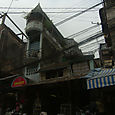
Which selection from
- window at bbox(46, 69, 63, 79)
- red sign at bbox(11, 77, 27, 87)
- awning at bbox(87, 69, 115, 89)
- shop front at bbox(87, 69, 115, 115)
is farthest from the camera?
window at bbox(46, 69, 63, 79)

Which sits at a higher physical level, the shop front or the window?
the window

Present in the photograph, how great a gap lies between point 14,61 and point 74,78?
1306 cm

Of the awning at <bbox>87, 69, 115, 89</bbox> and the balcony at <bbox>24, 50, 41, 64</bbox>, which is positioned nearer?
the awning at <bbox>87, 69, 115, 89</bbox>

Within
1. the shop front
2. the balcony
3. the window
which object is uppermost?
the balcony

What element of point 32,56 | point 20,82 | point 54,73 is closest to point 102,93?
point 54,73

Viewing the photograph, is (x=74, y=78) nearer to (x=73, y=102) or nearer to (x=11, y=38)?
(x=73, y=102)

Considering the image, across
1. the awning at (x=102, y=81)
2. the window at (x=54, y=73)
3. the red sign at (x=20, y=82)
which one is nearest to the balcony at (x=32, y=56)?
the window at (x=54, y=73)

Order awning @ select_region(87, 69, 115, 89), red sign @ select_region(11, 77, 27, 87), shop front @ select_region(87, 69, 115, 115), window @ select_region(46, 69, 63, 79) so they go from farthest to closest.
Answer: window @ select_region(46, 69, 63, 79) < red sign @ select_region(11, 77, 27, 87) < shop front @ select_region(87, 69, 115, 115) < awning @ select_region(87, 69, 115, 89)

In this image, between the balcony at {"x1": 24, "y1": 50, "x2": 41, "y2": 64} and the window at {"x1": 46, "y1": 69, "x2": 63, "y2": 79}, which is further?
the balcony at {"x1": 24, "y1": 50, "x2": 41, "y2": 64}

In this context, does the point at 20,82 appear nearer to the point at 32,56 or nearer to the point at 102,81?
the point at 32,56

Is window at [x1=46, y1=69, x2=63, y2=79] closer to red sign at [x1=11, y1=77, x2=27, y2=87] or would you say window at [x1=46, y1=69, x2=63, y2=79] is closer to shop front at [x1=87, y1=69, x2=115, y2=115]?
red sign at [x1=11, y1=77, x2=27, y2=87]

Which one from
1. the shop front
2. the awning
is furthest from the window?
the awning

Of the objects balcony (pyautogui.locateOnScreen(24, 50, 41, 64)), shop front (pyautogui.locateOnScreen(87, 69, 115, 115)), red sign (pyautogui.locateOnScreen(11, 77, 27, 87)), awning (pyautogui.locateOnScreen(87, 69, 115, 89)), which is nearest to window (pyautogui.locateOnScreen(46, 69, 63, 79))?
balcony (pyautogui.locateOnScreen(24, 50, 41, 64))

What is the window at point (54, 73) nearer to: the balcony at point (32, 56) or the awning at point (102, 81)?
the balcony at point (32, 56)
